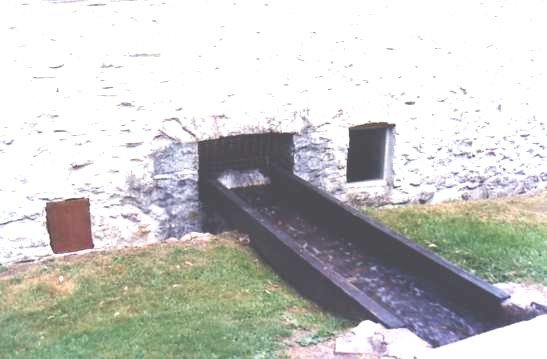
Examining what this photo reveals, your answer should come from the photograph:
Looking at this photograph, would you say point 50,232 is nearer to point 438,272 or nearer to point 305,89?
point 305,89

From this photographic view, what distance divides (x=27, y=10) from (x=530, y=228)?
402cm

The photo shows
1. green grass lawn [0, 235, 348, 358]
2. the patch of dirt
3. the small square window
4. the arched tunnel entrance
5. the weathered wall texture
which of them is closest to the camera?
the patch of dirt

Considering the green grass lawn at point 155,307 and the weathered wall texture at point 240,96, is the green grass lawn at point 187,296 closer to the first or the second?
the green grass lawn at point 155,307

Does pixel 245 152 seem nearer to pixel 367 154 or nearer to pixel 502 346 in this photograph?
pixel 367 154

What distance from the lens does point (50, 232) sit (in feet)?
16.1

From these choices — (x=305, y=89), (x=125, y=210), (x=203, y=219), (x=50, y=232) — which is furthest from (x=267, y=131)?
(x=50, y=232)

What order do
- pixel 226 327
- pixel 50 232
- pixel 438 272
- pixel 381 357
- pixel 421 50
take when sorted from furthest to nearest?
pixel 421 50
pixel 50 232
pixel 438 272
pixel 226 327
pixel 381 357

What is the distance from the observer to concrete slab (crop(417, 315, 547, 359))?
10.2 feet

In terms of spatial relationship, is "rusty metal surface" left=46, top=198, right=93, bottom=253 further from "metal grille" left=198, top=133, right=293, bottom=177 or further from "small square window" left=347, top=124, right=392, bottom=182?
"small square window" left=347, top=124, right=392, bottom=182

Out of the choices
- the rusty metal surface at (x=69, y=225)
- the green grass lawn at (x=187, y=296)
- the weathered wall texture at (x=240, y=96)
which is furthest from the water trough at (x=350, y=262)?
the rusty metal surface at (x=69, y=225)

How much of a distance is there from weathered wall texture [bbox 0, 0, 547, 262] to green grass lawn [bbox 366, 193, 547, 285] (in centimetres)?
32

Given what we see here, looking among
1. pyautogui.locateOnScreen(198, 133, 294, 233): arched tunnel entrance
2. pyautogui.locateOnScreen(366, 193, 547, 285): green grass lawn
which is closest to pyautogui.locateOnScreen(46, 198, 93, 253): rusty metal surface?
pyautogui.locateOnScreen(198, 133, 294, 233): arched tunnel entrance

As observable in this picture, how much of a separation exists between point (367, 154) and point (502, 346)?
317 centimetres

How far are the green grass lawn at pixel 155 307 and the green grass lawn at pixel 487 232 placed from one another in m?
1.35
